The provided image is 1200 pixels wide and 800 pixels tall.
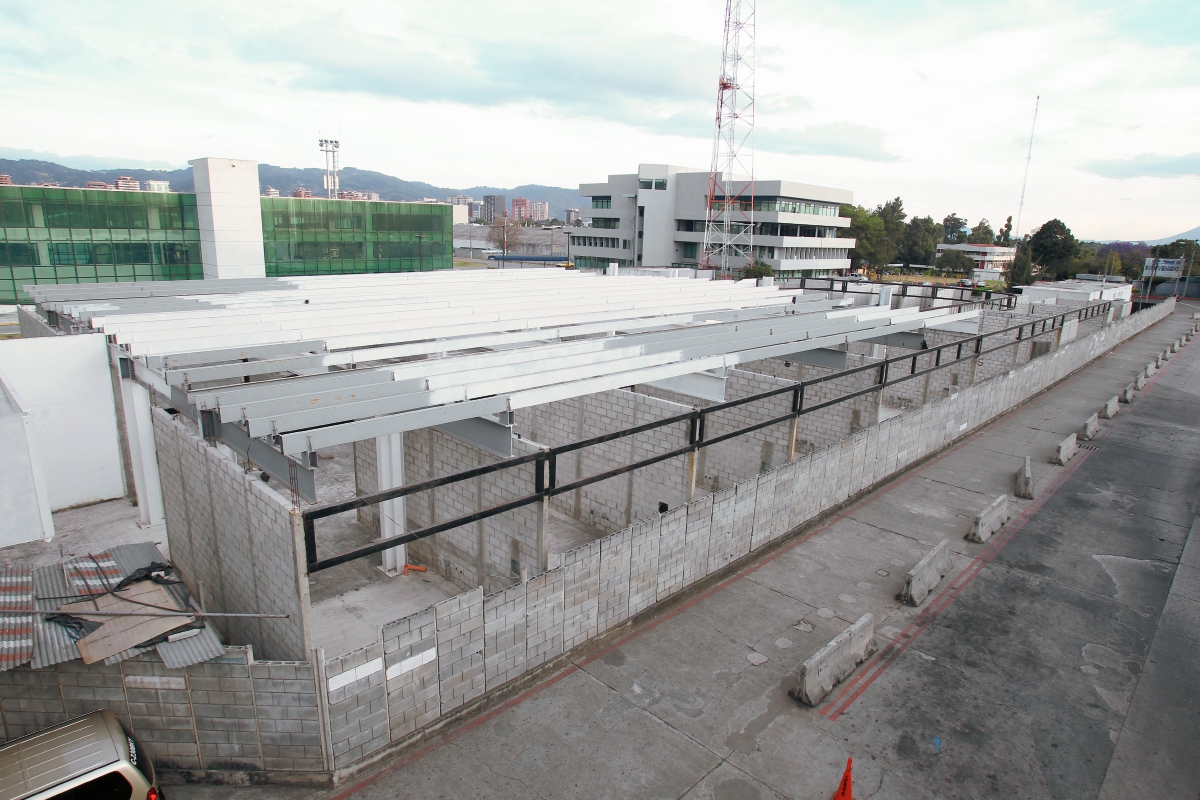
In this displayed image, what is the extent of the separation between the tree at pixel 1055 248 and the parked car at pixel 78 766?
370 ft

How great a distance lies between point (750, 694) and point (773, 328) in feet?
30.4

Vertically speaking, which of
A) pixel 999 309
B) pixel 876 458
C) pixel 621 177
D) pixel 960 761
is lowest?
pixel 960 761

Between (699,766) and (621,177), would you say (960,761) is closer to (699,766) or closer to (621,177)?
(699,766)

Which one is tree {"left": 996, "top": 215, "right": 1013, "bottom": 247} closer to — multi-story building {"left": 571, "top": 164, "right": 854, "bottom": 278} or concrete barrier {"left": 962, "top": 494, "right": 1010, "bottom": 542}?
multi-story building {"left": 571, "top": 164, "right": 854, "bottom": 278}

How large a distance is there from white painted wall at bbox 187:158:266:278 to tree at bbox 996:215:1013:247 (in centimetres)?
16156

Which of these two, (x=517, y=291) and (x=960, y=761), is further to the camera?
(x=517, y=291)

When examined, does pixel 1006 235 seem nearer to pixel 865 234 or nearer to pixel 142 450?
pixel 865 234

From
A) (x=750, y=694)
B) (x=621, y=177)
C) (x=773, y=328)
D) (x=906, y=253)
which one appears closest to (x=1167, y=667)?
(x=750, y=694)

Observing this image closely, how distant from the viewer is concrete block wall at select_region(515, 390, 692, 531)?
13211 millimetres

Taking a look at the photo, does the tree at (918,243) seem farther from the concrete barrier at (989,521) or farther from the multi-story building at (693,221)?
the concrete barrier at (989,521)

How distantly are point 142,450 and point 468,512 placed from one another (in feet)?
22.7

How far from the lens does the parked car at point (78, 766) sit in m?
5.62

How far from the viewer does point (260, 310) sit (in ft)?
45.2

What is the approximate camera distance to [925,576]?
35.7 ft
